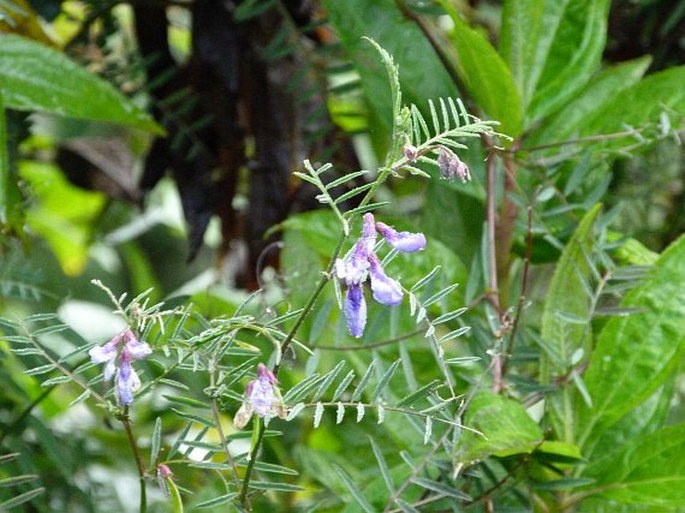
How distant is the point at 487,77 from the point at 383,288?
266 mm

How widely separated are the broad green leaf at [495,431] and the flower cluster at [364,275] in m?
0.12

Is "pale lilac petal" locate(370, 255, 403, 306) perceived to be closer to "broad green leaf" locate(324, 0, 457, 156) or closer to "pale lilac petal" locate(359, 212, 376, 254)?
"pale lilac petal" locate(359, 212, 376, 254)

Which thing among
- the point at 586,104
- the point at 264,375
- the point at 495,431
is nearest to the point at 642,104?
the point at 586,104

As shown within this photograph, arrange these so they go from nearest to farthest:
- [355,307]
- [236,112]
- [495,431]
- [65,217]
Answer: [355,307] → [495,431] → [236,112] → [65,217]

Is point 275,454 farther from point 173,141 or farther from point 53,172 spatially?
point 53,172

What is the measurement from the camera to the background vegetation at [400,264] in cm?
44

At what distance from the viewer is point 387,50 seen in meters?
0.62

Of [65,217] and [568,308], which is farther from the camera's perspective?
[65,217]

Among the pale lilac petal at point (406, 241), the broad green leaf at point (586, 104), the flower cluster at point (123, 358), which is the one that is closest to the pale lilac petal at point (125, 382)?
the flower cluster at point (123, 358)

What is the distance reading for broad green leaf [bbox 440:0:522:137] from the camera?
0.57 meters

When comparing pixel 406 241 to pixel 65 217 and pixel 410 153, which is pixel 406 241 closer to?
pixel 410 153

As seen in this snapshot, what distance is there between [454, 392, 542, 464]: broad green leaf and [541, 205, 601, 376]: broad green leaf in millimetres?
63

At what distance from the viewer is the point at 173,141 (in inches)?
31.7

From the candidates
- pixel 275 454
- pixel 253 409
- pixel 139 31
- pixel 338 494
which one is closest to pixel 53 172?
pixel 139 31
